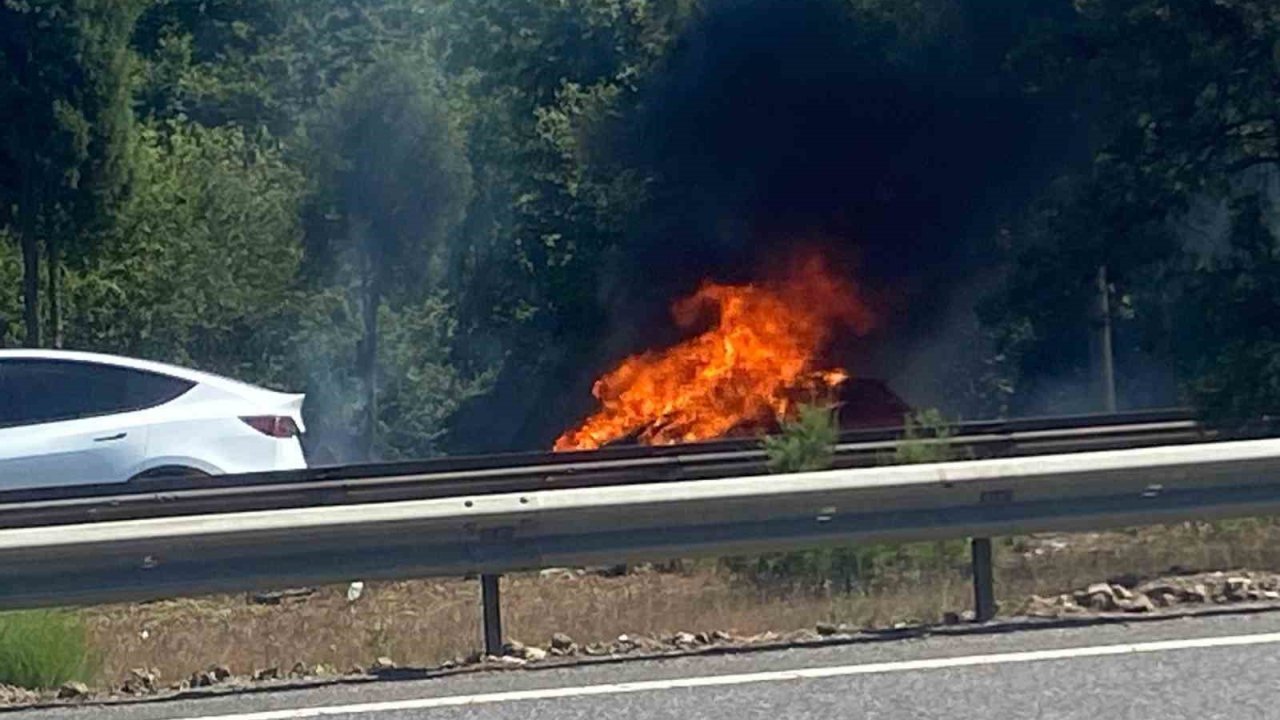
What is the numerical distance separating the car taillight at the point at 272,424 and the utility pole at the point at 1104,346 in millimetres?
8994

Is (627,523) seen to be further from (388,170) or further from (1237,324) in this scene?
(388,170)

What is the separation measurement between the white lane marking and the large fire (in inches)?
541

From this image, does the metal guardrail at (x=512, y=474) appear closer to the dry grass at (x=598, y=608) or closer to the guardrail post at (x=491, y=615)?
the dry grass at (x=598, y=608)

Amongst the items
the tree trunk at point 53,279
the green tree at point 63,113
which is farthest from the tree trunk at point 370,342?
the green tree at point 63,113

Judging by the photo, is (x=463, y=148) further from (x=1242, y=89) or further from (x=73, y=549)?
(x=73, y=549)

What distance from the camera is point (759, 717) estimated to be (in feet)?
23.3

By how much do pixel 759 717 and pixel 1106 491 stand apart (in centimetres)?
222

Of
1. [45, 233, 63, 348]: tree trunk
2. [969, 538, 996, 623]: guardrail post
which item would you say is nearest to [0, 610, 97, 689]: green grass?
[969, 538, 996, 623]: guardrail post

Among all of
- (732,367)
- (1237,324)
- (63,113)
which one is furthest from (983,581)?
(63,113)

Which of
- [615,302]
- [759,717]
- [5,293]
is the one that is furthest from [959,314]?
[759,717]

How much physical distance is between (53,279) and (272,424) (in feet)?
60.0

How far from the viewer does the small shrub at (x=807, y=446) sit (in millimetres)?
12555

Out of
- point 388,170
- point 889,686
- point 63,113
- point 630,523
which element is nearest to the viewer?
point 889,686

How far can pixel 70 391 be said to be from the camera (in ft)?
45.6
